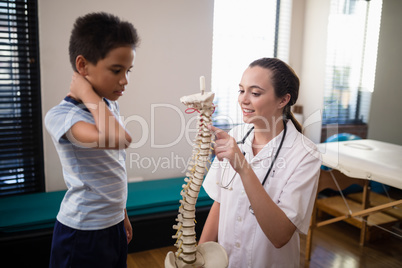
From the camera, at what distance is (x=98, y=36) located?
3.13 feet

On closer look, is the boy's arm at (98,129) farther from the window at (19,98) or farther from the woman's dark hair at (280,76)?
the window at (19,98)

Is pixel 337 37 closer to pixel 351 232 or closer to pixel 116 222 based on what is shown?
pixel 351 232

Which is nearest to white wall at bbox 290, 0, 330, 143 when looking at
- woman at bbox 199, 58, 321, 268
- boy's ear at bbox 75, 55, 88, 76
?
woman at bbox 199, 58, 321, 268

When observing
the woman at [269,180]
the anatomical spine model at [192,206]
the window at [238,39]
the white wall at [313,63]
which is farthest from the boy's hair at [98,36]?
the white wall at [313,63]

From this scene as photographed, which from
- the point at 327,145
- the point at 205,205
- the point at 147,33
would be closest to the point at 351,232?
the point at 327,145

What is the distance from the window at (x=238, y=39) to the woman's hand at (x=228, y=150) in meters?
2.51

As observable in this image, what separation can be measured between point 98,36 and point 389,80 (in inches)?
142

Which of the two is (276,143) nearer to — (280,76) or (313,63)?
(280,76)

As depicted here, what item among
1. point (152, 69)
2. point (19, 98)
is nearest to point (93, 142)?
point (19, 98)

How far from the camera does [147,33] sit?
301 centimetres

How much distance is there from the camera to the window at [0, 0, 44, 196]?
2.54 m

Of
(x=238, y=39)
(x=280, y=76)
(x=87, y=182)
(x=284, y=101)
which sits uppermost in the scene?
(x=238, y=39)

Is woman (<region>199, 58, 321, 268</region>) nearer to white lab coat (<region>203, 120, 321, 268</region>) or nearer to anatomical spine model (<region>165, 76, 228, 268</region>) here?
white lab coat (<region>203, 120, 321, 268</region>)

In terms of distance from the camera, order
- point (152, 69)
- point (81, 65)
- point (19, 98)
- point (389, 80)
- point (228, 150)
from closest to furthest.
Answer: point (81, 65)
point (228, 150)
point (19, 98)
point (152, 69)
point (389, 80)
